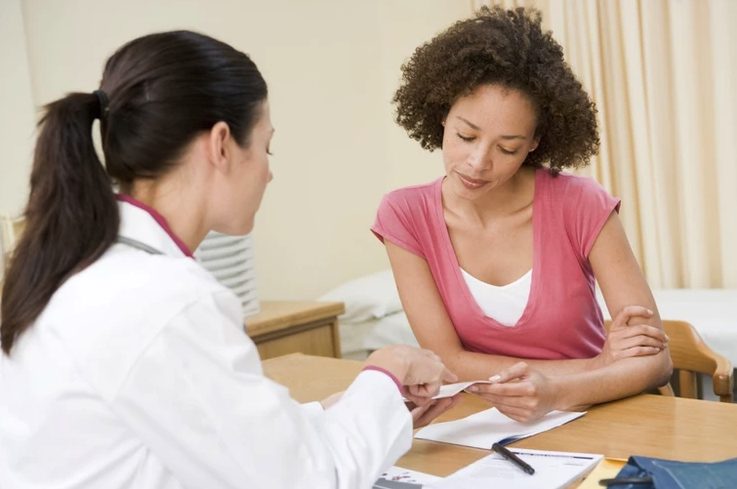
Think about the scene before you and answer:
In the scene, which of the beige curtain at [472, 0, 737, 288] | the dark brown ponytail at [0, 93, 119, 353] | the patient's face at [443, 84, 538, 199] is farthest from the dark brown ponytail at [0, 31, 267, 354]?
the beige curtain at [472, 0, 737, 288]

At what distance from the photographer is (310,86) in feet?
12.2

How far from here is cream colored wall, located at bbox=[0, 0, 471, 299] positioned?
296 cm

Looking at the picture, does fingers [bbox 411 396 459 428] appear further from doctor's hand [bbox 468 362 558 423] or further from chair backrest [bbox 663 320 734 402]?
chair backrest [bbox 663 320 734 402]

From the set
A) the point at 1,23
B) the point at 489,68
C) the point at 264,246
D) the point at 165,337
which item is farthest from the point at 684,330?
the point at 1,23

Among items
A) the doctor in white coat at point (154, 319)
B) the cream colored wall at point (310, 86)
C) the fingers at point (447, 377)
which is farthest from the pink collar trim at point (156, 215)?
the cream colored wall at point (310, 86)

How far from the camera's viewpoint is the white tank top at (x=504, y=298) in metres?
1.75

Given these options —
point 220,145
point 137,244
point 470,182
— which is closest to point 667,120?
point 470,182

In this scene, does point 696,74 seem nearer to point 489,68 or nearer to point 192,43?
point 489,68

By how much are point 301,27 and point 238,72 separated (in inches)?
109

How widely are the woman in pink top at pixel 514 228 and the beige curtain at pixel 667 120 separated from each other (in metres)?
1.59

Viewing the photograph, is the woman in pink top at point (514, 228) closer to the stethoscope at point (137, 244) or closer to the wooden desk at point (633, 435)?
the wooden desk at point (633, 435)

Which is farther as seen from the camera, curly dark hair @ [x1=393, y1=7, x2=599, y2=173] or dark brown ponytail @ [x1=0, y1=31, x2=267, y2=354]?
curly dark hair @ [x1=393, y1=7, x2=599, y2=173]

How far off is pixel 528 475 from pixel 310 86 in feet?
9.18

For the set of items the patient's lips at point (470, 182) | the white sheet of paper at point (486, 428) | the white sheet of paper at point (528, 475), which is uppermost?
the patient's lips at point (470, 182)
